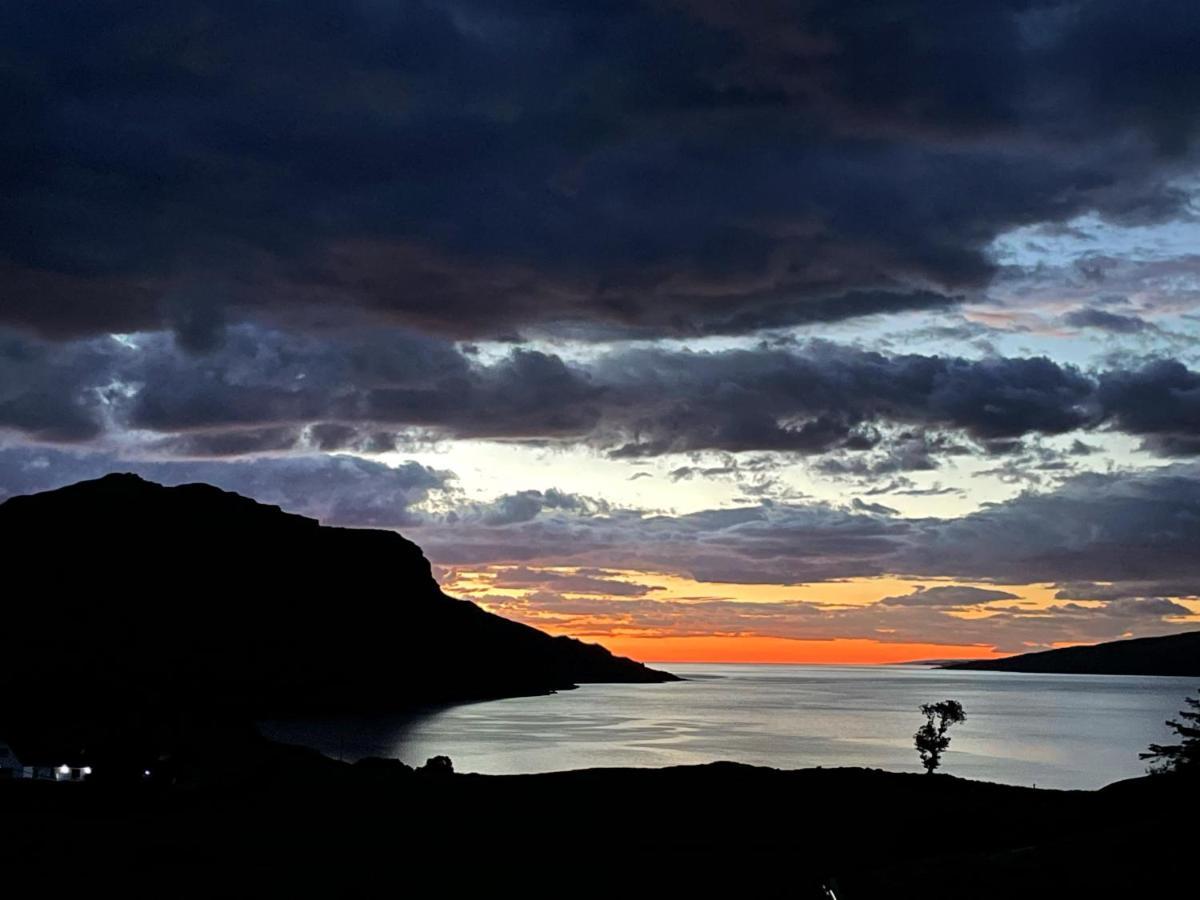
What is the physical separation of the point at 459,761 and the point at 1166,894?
156 meters

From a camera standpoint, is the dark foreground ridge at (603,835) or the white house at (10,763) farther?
the white house at (10,763)

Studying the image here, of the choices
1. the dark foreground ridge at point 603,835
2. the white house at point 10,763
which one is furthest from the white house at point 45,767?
the dark foreground ridge at point 603,835

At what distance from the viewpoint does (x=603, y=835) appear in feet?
116

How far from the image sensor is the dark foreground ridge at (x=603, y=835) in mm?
16969

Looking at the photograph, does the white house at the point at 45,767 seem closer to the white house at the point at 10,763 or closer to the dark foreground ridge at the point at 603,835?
the white house at the point at 10,763

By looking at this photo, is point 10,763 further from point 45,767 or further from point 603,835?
point 603,835

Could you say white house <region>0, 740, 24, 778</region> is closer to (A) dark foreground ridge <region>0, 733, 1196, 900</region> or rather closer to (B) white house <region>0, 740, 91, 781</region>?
(B) white house <region>0, 740, 91, 781</region>

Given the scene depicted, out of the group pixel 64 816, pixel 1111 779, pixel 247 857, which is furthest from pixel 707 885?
pixel 1111 779

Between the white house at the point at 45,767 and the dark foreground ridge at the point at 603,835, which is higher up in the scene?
the dark foreground ridge at the point at 603,835

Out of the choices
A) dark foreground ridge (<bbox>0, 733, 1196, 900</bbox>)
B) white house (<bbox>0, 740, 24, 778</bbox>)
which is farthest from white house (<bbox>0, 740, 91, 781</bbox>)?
dark foreground ridge (<bbox>0, 733, 1196, 900</bbox>)

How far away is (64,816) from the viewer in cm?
3672

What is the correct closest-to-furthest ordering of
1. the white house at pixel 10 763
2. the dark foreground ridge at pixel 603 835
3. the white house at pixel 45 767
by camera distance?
the dark foreground ridge at pixel 603 835
the white house at pixel 10 763
the white house at pixel 45 767

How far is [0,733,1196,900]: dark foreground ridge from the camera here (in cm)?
1697

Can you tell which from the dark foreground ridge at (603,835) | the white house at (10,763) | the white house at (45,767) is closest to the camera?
the dark foreground ridge at (603,835)
